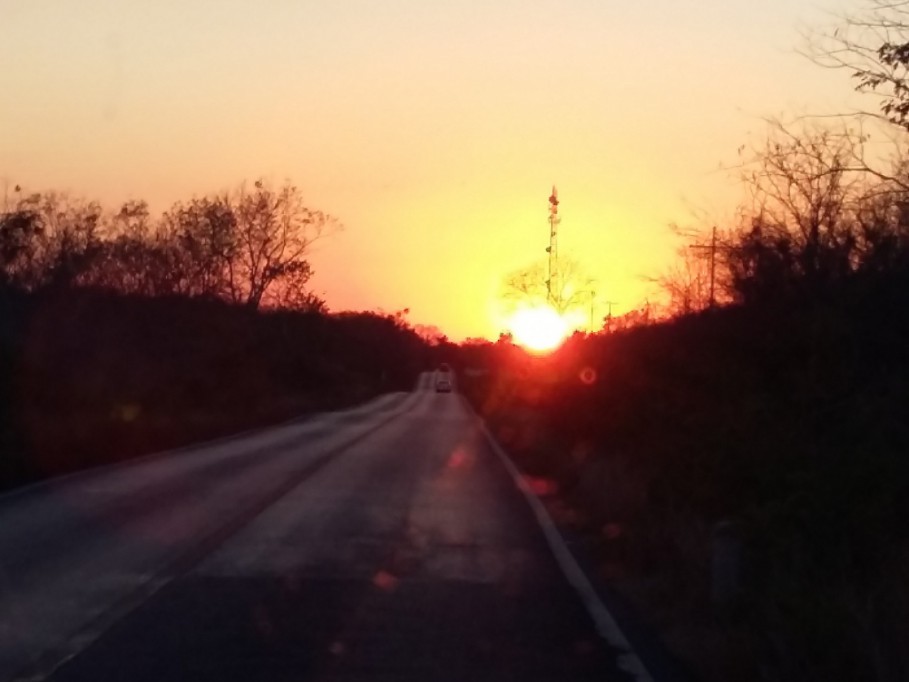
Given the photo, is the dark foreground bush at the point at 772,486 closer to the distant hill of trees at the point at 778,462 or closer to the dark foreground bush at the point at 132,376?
the distant hill of trees at the point at 778,462

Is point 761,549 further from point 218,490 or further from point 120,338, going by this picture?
point 120,338

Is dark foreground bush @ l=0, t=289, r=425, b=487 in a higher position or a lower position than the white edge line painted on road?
higher

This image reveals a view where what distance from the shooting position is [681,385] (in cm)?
2327

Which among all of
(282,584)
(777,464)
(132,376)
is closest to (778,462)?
(777,464)

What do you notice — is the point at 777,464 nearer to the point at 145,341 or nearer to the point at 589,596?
the point at 589,596

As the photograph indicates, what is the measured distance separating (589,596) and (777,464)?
291cm

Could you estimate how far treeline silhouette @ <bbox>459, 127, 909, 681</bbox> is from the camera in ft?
35.6

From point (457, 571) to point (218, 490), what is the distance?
9.46 meters

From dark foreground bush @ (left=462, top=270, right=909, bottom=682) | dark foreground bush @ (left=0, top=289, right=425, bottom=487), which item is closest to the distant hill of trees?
dark foreground bush @ (left=462, top=270, right=909, bottom=682)

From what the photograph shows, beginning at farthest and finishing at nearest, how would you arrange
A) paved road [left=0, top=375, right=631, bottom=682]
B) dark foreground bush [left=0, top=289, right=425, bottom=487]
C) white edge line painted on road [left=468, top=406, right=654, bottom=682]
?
dark foreground bush [left=0, top=289, right=425, bottom=487] < white edge line painted on road [left=468, top=406, right=654, bottom=682] < paved road [left=0, top=375, right=631, bottom=682]

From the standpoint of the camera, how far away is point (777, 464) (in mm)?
15695

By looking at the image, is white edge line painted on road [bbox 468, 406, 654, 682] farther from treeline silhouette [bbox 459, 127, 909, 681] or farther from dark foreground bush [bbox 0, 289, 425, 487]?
dark foreground bush [bbox 0, 289, 425, 487]

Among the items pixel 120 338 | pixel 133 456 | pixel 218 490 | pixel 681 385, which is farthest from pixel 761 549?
pixel 120 338

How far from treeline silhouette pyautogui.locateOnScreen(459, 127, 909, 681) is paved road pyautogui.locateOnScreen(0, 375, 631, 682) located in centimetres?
112
